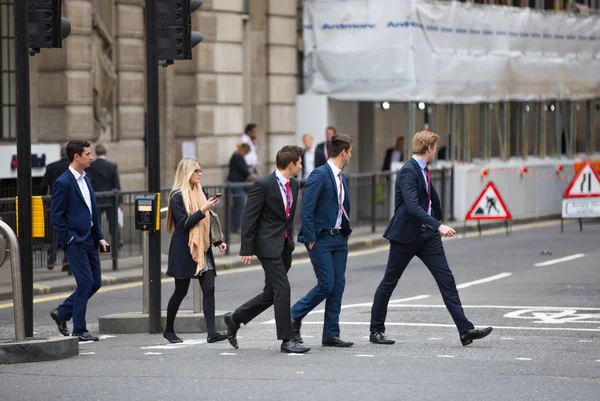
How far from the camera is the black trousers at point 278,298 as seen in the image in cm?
1119

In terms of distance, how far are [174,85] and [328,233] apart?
14.4 metres

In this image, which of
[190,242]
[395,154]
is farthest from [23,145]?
[395,154]

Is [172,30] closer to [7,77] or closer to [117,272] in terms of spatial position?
[117,272]

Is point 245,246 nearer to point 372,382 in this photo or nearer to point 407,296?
point 372,382

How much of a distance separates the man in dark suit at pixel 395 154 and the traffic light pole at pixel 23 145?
16727mm

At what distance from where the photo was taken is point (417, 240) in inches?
461

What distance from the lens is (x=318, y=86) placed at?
27625 mm

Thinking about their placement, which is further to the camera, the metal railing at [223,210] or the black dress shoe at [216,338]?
the metal railing at [223,210]

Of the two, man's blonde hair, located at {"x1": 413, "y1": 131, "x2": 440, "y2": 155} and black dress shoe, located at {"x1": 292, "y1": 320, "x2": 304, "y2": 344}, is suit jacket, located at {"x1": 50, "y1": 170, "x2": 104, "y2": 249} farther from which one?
man's blonde hair, located at {"x1": 413, "y1": 131, "x2": 440, "y2": 155}

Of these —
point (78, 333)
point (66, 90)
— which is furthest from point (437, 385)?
point (66, 90)

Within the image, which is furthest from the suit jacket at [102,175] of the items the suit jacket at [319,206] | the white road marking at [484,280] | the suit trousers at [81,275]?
the suit jacket at [319,206]

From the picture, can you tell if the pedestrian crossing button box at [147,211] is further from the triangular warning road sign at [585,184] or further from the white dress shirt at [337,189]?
the triangular warning road sign at [585,184]

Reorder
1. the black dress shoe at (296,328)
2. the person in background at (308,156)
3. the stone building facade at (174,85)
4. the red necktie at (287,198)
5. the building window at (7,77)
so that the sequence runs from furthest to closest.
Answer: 1. the person in background at (308,156)
2. the stone building facade at (174,85)
3. the building window at (7,77)
4. the black dress shoe at (296,328)
5. the red necktie at (287,198)

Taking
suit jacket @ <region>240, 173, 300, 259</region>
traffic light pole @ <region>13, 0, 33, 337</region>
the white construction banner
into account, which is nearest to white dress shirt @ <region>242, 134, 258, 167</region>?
the white construction banner
